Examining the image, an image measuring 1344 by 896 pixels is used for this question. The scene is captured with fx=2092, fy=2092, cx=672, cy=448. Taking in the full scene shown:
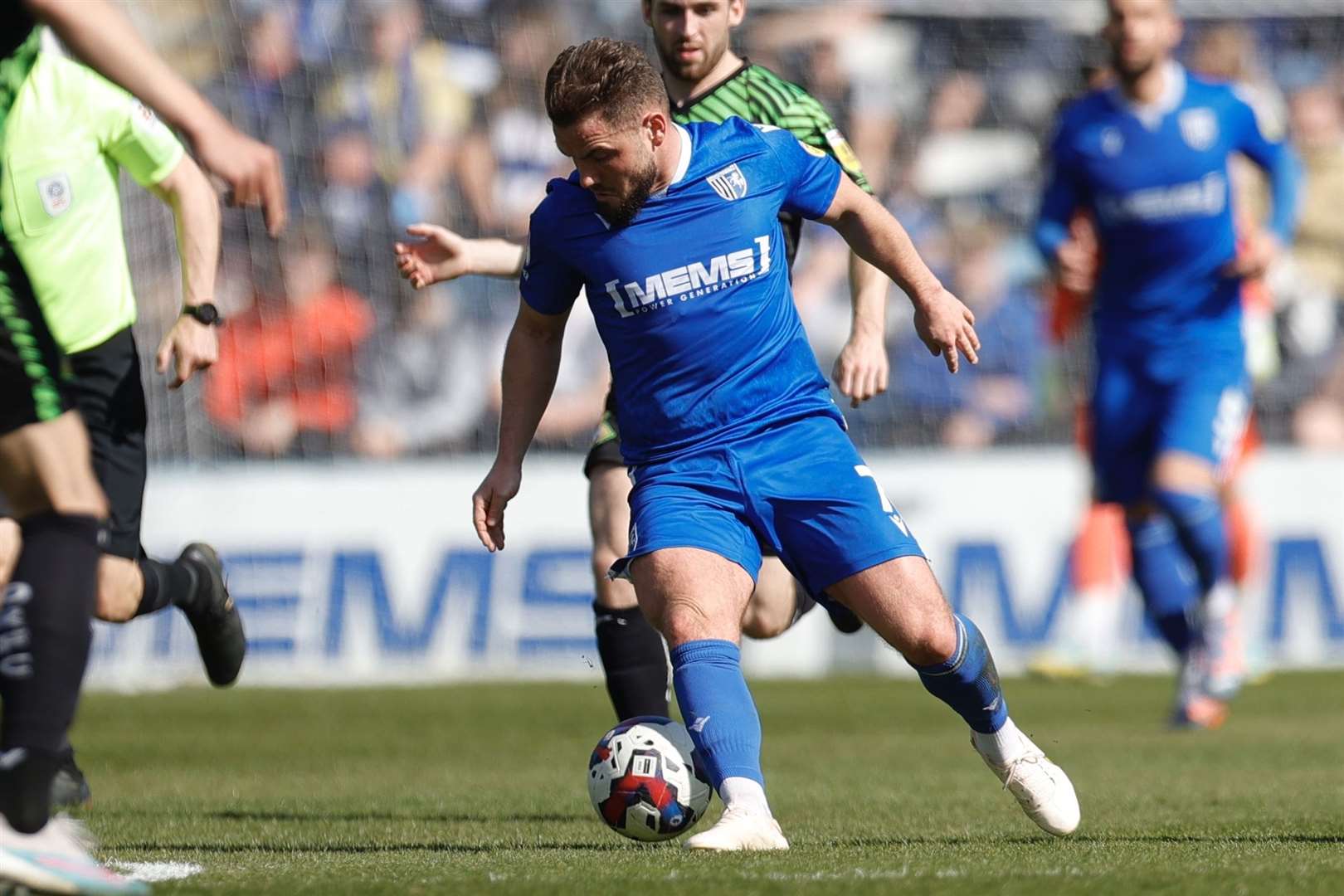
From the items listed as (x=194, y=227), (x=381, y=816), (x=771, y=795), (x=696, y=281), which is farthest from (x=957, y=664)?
(x=194, y=227)

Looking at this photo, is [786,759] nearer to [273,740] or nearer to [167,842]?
[273,740]

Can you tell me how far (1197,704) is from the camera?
9445 millimetres

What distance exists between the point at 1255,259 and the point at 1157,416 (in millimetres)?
976

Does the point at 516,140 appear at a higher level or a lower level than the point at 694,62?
lower

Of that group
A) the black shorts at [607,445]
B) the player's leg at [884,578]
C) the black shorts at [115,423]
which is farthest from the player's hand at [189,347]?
the player's leg at [884,578]

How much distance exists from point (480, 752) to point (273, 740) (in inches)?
46.4

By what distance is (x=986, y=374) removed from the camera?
596 inches

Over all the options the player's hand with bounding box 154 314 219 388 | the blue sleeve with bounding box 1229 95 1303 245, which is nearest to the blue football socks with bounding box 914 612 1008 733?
the player's hand with bounding box 154 314 219 388

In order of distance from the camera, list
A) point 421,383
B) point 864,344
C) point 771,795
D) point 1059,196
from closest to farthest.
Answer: point 864,344 → point 771,795 → point 1059,196 → point 421,383

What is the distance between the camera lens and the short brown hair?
4855 mm

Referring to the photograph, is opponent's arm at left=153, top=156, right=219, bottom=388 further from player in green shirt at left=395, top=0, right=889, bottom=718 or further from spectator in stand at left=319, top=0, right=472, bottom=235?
spectator in stand at left=319, top=0, right=472, bottom=235

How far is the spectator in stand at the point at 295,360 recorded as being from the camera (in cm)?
1423

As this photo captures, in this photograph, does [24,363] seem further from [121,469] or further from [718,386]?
[121,469]

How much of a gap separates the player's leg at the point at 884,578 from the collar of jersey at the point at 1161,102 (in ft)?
16.7
